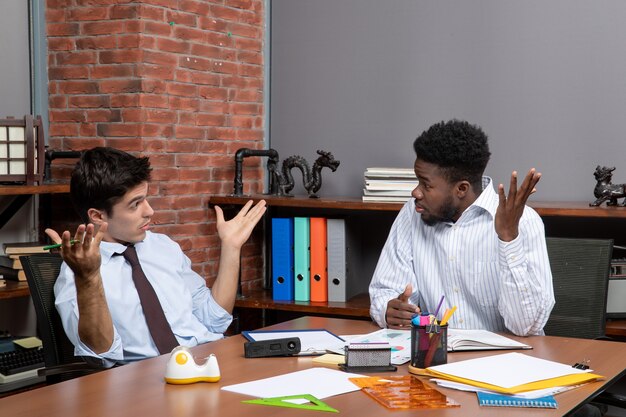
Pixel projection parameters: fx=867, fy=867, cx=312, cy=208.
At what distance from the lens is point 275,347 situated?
2309 mm

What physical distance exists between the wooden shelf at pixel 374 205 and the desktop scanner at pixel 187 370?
6.17 ft

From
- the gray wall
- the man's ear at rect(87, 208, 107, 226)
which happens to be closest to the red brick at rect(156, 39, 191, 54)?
the gray wall

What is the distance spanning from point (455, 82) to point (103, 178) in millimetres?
1967

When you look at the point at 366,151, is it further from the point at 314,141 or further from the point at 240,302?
the point at 240,302

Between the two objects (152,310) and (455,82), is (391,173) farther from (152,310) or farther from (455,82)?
(152,310)

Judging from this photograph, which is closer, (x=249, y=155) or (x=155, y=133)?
(x=155, y=133)

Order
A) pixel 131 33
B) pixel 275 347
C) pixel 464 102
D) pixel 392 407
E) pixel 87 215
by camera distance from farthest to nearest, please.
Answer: pixel 464 102
pixel 131 33
pixel 87 215
pixel 275 347
pixel 392 407

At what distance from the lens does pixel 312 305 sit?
13.1ft

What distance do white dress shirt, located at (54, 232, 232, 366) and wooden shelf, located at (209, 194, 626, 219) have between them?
1001 millimetres

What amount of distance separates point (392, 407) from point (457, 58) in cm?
256

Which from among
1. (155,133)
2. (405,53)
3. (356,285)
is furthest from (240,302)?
(405,53)

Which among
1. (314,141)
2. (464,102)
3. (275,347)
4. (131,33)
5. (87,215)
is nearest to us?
(275,347)

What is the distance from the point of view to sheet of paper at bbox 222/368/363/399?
1.95 m

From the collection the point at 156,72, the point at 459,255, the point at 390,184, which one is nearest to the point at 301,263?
the point at 390,184
